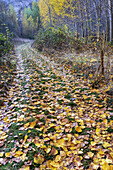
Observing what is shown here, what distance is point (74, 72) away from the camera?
6473 millimetres

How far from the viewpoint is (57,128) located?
2926 millimetres

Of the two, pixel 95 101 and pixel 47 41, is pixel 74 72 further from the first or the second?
pixel 47 41

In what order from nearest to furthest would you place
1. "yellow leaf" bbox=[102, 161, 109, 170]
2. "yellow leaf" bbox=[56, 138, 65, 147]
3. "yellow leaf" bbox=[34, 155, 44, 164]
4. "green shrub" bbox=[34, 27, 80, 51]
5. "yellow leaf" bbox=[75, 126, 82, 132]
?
"yellow leaf" bbox=[102, 161, 109, 170], "yellow leaf" bbox=[34, 155, 44, 164], "yellow leaf" bbox=[56, 138, 65, 147], "yellow leaf" bbox=[75, 126, 82, 132], "green shrub" bbox=[34, 27, 80, 51]

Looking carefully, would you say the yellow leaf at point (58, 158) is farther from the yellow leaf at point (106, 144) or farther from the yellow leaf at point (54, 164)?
the yellow leaf at point (106, 144)

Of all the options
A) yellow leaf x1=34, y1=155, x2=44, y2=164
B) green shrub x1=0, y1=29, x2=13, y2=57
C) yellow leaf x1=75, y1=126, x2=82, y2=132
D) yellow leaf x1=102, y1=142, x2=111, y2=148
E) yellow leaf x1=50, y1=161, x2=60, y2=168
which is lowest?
yellow leaf x1=50, y1=161, x2=60, y2=168

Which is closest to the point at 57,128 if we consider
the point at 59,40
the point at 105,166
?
the point at 105,166

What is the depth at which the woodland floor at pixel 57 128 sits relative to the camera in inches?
85.3

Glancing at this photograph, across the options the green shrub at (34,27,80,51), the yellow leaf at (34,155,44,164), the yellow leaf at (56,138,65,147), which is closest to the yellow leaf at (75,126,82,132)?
the yellow leaf at (56,138,65,147)

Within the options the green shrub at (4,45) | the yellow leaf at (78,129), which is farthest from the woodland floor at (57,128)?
the green shrub at (4,45)

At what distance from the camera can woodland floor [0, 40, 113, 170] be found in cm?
217

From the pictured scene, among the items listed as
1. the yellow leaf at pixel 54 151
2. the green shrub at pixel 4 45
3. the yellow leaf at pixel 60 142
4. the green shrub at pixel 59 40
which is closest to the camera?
the yellow leaf at pixel 54 151

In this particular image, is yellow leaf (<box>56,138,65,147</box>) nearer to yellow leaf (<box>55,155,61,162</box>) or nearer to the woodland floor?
the woodland floor

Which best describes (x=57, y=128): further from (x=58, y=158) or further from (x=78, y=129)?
(x=58, y=158)

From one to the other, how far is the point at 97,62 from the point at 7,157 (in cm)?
572
